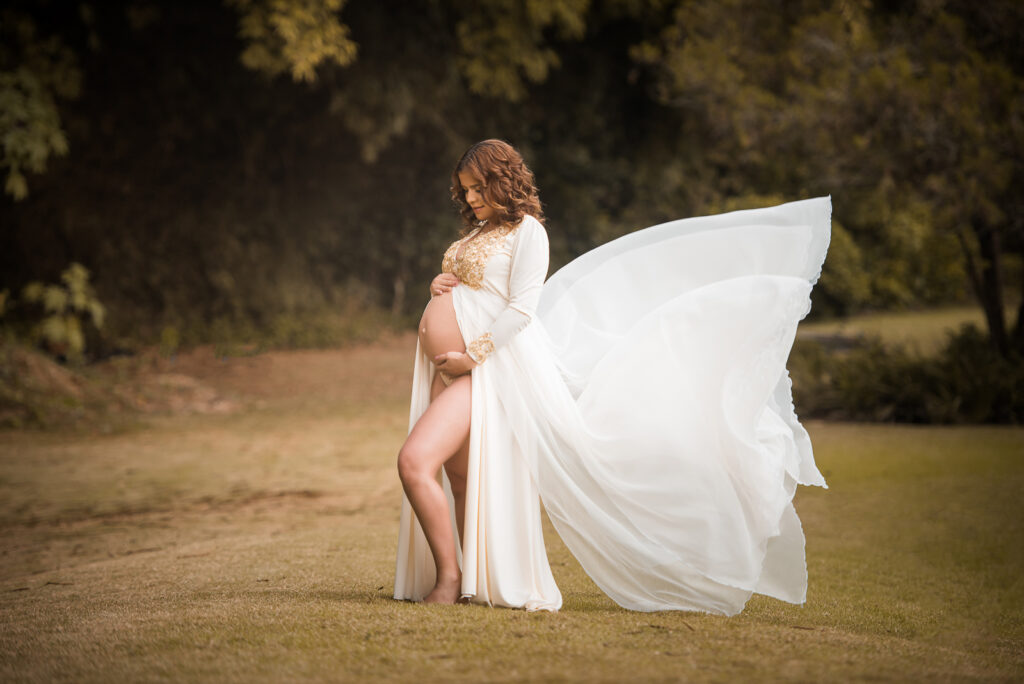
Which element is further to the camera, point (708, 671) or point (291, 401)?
point (291, 401)

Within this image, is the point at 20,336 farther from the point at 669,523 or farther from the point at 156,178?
the point at 669,523

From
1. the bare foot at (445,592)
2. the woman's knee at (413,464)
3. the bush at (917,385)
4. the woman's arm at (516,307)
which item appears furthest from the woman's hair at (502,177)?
the bush at (917,385)

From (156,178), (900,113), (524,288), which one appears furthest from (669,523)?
(156,178)

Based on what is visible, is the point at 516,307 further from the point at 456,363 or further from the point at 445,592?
the point at 445,592

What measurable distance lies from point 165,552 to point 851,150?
8.80 m

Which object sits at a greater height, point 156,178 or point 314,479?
point 156,178

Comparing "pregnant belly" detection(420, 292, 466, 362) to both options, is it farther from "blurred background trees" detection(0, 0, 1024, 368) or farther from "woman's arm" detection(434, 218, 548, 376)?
"blurred background trees" detection(0, 0, 1024, 368)

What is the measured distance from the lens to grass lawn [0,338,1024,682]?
303 cm

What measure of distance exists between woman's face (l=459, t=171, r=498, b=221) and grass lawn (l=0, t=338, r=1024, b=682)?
156cm

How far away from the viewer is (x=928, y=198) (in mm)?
10812

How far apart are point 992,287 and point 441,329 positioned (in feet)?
A: 32.9

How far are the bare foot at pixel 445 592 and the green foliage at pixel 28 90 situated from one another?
11.1 m

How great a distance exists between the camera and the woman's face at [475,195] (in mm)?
3904

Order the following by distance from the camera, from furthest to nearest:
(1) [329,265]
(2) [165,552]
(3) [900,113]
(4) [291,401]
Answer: (1) [329,265] < (4) [291,401] < (3) [900,113] < (2) [165,552]
